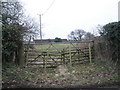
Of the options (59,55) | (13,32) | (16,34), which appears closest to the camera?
(13,32)

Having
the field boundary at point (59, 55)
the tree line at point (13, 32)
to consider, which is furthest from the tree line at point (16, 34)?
the field boundary at point (59, 55)

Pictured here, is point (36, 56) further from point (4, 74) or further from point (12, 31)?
point (4, 74)

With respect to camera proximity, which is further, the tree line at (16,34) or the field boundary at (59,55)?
the field boundary at (59,55)

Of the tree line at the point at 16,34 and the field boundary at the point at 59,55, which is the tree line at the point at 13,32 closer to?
the tree line at the point at 16,34

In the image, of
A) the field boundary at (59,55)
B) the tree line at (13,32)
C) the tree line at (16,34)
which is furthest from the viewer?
the field boundary at (59,55)

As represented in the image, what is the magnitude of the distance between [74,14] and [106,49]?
4.34 m

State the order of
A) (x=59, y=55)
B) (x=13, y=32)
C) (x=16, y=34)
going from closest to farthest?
(x=13, y=32) → (x=16, y=34) → (x=59, y=55)

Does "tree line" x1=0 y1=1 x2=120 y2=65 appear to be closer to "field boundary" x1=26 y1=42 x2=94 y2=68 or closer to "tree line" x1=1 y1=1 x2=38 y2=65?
"tree line" x1=1 y1=1 x2=38 y2=65

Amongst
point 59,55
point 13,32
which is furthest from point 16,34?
point 59,55

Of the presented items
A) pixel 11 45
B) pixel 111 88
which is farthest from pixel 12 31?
pixel 111 88

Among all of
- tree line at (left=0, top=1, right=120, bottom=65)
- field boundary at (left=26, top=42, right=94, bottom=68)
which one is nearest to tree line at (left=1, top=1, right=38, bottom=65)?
tree line at (left=0, top=1, right=120, bottom=65)

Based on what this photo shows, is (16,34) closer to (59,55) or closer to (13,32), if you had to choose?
(13,32)

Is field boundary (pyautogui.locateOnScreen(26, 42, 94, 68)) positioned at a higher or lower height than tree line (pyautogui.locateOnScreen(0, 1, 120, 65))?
lower

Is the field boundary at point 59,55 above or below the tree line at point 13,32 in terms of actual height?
below
